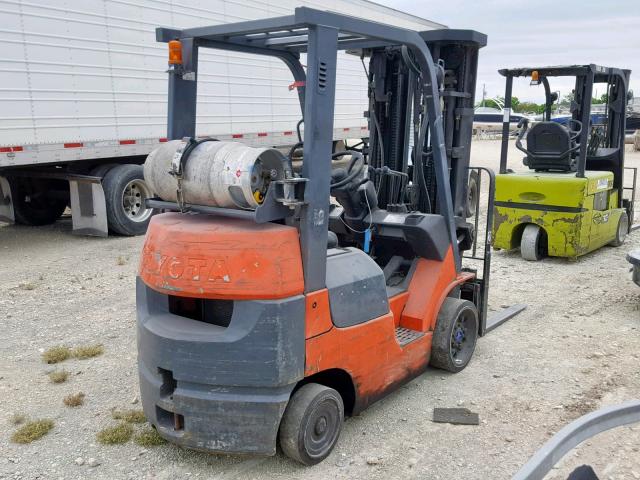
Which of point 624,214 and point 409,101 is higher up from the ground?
point 409,101

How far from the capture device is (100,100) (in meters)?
9.30

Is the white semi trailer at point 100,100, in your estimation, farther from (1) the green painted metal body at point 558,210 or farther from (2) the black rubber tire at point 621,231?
(2) the black rubber tire at point 621,231

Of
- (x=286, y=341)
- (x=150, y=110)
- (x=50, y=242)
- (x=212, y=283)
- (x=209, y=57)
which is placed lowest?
(x=50, y=242)

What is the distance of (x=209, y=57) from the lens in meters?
11.0

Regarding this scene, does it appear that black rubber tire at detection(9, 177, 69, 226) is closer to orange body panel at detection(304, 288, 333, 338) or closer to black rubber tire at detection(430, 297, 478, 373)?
black rubber tire at detection(430, 297, 478, 373)

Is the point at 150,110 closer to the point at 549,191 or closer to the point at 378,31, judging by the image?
the point at 549,191

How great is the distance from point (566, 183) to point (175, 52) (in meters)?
5.81

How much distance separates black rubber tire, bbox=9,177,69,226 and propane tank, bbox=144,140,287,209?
7.88m

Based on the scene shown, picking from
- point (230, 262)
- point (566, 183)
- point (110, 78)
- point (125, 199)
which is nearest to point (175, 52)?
point (230, 262)

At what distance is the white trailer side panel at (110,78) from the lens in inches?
326

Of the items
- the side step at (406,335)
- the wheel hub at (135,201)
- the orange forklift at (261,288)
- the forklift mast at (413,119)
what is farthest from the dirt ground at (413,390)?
the wheel hub at (135,201)

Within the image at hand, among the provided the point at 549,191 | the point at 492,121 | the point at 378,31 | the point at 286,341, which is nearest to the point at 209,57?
the point at 549,191

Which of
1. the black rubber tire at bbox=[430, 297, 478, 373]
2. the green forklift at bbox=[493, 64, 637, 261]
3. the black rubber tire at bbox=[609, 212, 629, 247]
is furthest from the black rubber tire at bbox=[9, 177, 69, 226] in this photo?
the black rubber tire at bbox=[609, 212, 629, 247]

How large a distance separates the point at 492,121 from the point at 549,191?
46.0 m
